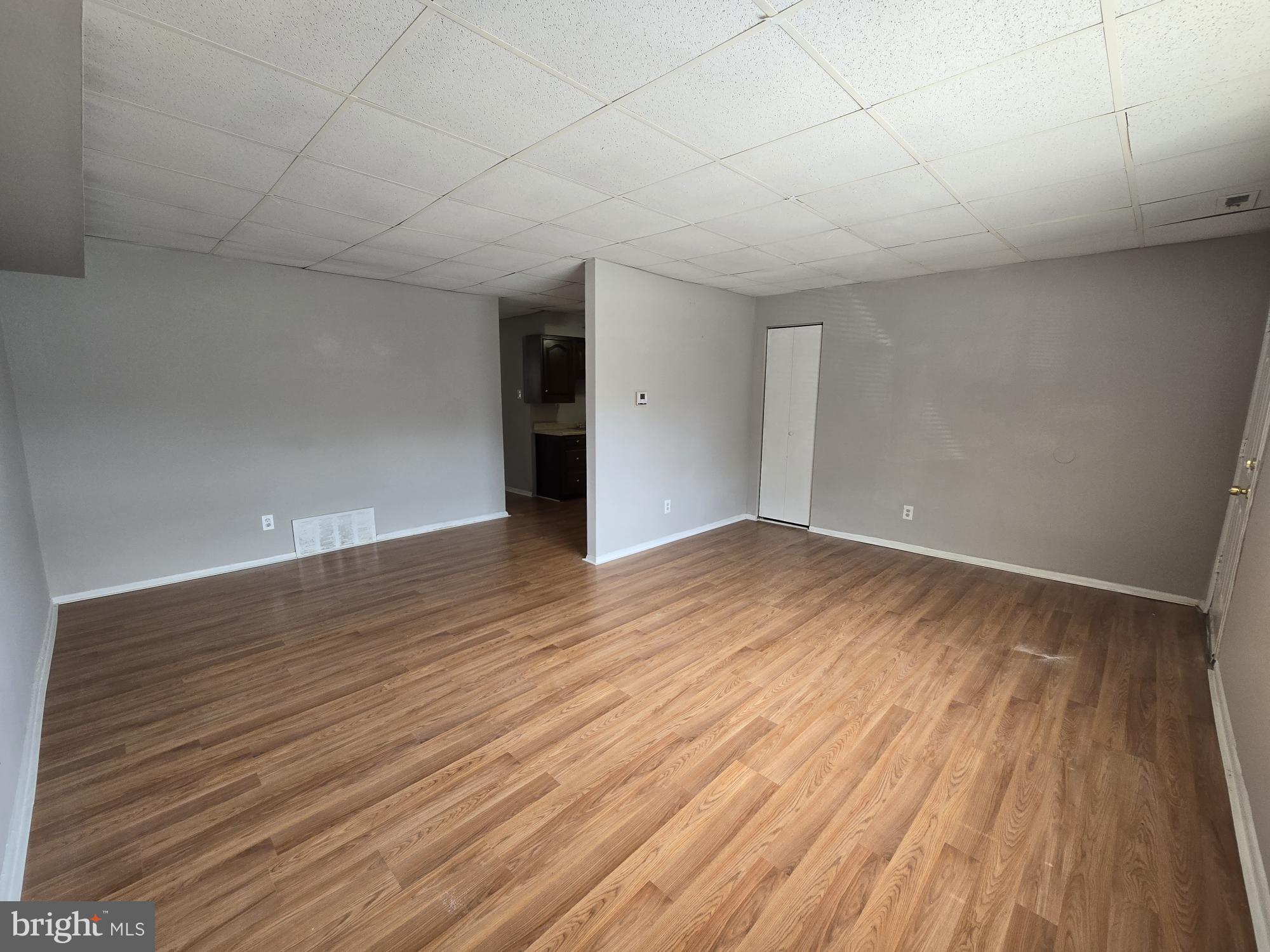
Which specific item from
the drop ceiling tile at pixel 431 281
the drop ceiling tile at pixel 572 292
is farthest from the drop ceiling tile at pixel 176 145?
the drop ceiling tile at pixel 572 292

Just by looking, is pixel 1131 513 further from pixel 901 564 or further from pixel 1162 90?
pixel 1162 90

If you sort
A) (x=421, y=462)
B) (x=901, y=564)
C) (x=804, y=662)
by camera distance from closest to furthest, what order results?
(x=804, y=662), (x=901, y=564), (x=421, y=462)

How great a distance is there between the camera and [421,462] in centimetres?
525

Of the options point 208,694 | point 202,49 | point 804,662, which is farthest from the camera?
point 804,662

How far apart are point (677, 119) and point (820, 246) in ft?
6.60

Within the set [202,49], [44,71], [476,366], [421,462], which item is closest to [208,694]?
[44,71]

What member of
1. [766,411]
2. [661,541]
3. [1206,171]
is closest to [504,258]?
[661,541]

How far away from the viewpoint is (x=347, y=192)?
2559mm

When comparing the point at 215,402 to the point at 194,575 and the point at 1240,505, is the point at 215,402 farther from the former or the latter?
the point at 1240,505

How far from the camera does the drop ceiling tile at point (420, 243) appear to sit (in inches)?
128

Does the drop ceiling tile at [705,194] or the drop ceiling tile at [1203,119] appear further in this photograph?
the drop ceiling tile at [705,194]

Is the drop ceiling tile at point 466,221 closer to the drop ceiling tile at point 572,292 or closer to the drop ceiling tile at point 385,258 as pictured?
the drop ceiling tile at point 385,258

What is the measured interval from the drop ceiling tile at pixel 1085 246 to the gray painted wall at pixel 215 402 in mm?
5000

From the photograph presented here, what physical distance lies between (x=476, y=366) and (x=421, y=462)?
121 centimetres
